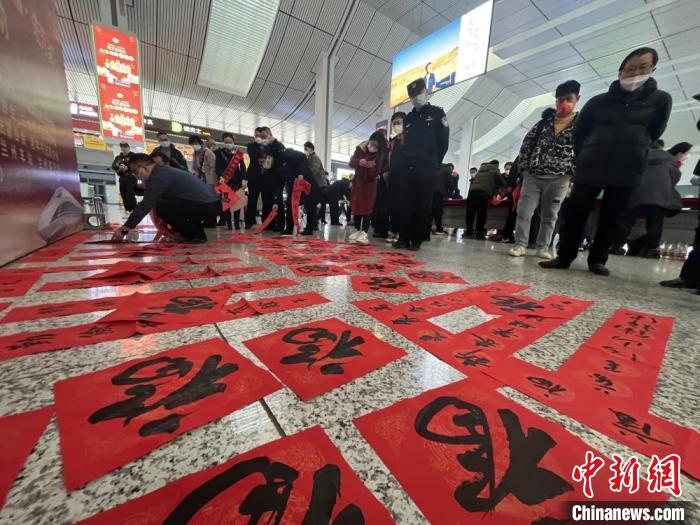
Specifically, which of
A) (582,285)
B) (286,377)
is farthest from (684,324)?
(286,377)

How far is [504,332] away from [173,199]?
2.47 m

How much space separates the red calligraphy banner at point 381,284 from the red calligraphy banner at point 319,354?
41 centimetres

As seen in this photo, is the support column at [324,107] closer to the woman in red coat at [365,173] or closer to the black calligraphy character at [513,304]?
the woman in red coat at [365,173]

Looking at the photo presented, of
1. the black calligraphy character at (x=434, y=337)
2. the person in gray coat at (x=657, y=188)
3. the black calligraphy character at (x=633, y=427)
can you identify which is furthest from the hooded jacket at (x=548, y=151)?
the black calligraphy character at (x=633, y=427)

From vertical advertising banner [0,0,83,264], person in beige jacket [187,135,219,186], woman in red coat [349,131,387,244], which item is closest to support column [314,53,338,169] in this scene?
person in beige jacket [187,135,219,186]

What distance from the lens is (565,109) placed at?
77.9 inches

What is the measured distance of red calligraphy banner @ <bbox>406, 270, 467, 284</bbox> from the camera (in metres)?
1.39

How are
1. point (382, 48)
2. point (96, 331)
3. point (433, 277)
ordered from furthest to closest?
point (382, 48), point (433, 277), point (96, 331)

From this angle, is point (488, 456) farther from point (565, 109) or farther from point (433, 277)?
point (565, 109)

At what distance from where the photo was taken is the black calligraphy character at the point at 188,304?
34.1 inches

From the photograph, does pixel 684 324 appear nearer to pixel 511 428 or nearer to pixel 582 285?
pixel 582 285

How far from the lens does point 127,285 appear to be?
3.66 feet

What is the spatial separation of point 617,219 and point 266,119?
10733 millimetres

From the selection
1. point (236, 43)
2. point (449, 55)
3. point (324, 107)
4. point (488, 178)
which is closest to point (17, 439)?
point (488, 178)
